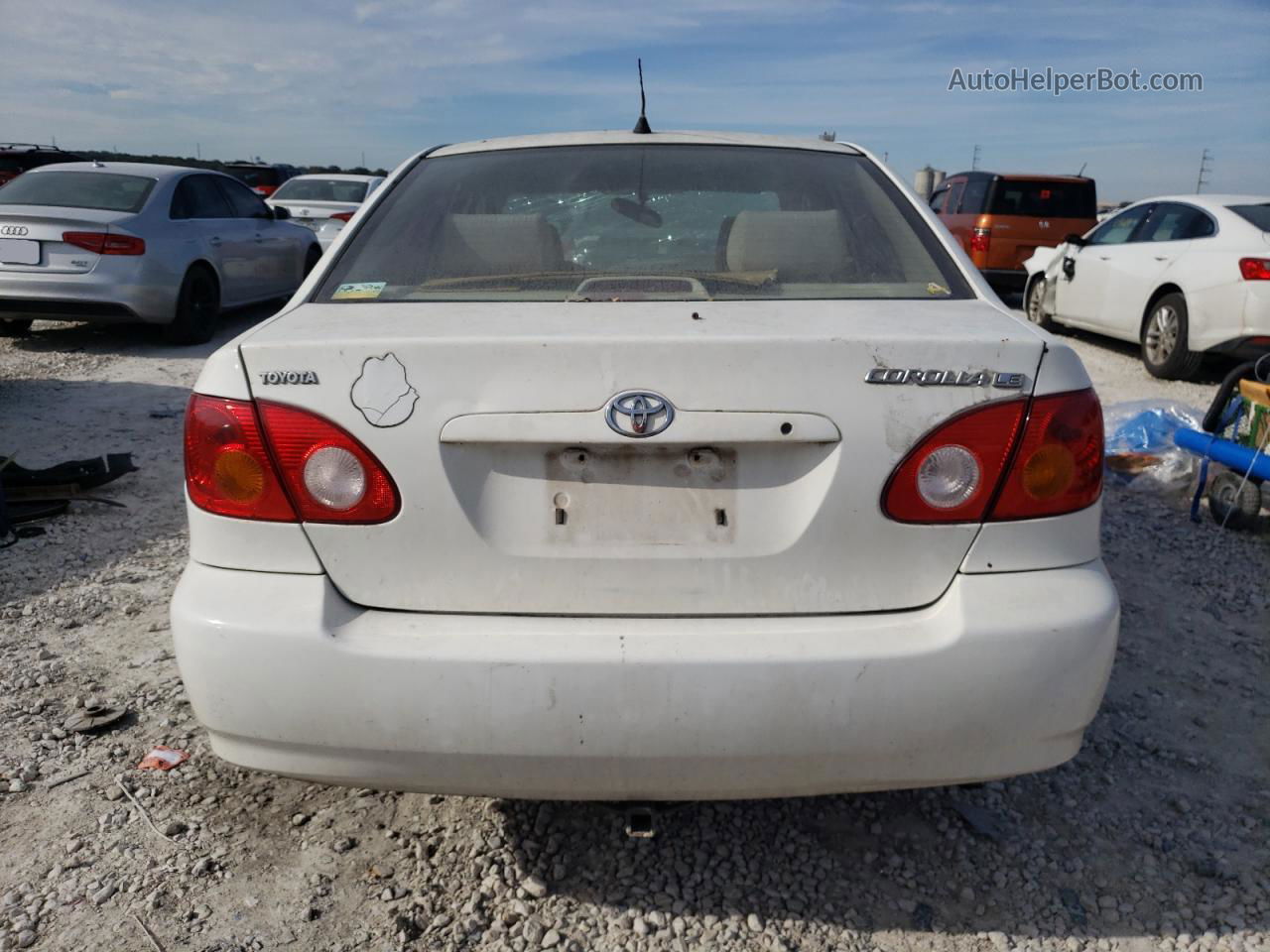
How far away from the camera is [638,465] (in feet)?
6.00

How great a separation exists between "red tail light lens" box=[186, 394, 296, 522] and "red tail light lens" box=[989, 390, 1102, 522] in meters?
1.34

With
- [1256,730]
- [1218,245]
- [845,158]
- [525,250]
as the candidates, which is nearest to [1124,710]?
[1256,730]

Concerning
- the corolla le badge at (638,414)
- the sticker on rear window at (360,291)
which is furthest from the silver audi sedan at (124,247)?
the corolla le badge at (638,414)

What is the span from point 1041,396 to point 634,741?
97 cm

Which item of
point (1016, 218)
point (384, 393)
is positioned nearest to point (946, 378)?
point (384, 393)

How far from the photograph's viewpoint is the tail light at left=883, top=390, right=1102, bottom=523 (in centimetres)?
183

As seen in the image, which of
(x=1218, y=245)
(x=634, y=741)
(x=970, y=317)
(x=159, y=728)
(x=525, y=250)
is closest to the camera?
(x=634, y=741)

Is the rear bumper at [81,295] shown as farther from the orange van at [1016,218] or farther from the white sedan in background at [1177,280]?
the orange van at [1016,218]

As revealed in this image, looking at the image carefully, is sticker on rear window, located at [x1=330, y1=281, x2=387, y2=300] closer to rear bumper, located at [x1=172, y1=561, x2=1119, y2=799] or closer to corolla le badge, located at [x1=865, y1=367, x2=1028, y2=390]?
rear bumper, located at [x1=172, y1=561, x2=1119, y2=799]

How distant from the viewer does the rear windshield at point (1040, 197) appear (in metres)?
13.5

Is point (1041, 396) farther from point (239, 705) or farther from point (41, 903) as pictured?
point (41, 903)

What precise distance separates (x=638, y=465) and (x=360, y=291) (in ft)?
3.00

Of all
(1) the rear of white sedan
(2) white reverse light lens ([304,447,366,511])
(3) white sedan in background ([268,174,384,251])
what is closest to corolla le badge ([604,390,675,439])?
(2) white reverse light lens ([304,447,366,511])

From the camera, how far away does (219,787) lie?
259cm
